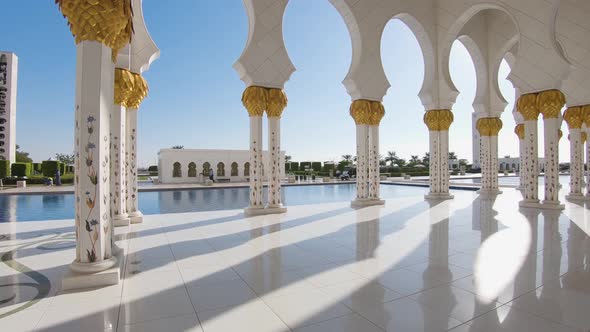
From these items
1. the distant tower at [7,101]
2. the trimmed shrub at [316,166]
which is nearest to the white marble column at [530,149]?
the trimmed shrub at [316,166]

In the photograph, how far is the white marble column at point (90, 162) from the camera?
249 centimetres

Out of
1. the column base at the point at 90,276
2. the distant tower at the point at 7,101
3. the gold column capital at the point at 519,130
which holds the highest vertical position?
the distant tower at the point at 7,101

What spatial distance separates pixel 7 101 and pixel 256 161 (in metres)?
42.2

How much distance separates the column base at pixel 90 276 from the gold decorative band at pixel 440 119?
8.75 metres

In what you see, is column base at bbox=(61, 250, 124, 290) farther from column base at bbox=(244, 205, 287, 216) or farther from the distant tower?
the distant tower

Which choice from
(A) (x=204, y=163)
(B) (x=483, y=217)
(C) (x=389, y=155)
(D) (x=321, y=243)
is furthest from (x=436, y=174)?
(C) (x=389, y=155)

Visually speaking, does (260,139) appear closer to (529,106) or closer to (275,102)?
(275,102)

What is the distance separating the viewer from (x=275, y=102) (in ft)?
21.0

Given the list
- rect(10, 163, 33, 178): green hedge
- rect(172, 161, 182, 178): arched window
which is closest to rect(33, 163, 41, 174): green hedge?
rect(10, 163, 33, 178): green hedge

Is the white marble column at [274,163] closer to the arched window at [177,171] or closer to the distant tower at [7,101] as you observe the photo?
the arched window at [177,171]

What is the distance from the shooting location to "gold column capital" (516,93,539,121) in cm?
693

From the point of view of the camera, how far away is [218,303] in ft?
7.16

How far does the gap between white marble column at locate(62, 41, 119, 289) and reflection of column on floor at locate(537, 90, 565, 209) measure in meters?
8.28

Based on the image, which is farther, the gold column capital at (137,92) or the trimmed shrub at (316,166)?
the trimmed shrub at (316,166)
